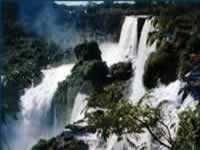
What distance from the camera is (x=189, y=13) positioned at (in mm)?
19500

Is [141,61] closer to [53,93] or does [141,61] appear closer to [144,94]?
[53,93]

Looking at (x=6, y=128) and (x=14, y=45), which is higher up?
(x=14, y=45)

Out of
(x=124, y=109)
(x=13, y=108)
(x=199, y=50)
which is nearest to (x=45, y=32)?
(x=13, y=108)

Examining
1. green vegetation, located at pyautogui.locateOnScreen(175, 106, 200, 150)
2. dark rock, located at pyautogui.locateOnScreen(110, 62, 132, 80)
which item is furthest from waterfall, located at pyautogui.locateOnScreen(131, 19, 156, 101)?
green vegetation, located at pyautogui.locateOnScreen(175, 106, 200, 150)

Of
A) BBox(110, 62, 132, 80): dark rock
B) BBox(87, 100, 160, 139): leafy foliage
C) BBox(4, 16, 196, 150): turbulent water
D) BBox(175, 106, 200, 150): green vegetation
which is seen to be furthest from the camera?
BBox(110, 62, 132, 80): dark rock

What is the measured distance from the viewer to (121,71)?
18312 mm

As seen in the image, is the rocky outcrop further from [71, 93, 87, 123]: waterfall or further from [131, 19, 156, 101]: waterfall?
[131, 19, 156, 101]: waterfall

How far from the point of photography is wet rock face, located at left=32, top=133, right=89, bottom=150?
13523 mm

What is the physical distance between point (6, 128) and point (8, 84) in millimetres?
4732

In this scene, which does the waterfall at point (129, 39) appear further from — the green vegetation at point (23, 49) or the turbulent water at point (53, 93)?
the green vegetation at point (23, 49)

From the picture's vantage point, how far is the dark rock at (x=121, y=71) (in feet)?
59.6

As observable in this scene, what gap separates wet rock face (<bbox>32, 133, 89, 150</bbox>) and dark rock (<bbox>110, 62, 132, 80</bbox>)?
500 centimetres

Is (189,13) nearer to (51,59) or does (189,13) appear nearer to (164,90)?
(164,90)

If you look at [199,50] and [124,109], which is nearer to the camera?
[124,109]
